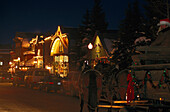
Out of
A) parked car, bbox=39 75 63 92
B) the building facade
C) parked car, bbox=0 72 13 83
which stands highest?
the building facade

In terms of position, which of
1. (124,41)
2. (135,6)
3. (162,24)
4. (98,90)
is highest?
(135,6)

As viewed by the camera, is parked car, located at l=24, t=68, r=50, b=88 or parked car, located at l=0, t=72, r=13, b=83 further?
parked car, located at l=0, t=72, r=13, b=83

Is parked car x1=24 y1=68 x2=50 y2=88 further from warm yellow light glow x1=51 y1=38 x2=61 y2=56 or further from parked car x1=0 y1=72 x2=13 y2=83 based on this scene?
parked car x1=0 y1=72 x2=13 y2=83

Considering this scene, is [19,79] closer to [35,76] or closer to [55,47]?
[35,76]

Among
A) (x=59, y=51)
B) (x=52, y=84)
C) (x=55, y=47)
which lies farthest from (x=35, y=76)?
(x=55, y=47)

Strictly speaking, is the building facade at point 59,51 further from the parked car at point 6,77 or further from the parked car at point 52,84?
the parked car at point 52,84

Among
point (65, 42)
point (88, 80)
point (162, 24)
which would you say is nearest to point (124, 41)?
point (88, 80)

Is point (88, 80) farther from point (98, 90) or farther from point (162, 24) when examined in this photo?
point (162, 24)

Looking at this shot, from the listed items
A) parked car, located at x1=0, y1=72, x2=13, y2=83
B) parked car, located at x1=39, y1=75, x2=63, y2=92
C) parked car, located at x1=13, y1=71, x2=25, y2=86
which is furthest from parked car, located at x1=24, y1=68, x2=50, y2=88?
parked car, located at x1=0, y1=72, x2=13, y2=83

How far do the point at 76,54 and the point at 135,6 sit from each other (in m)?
11.6

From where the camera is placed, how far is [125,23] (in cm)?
2388

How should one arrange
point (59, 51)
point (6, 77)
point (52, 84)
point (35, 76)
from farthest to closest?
point (6, 77) < point (59, 51) < point (35, 76) < point (52, 84)

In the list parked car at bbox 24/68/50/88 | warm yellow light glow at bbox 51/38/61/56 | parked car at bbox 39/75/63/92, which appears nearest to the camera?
parked car at bbox 39/75/63/92

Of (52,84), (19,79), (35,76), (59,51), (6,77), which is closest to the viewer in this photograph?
(52,84)
